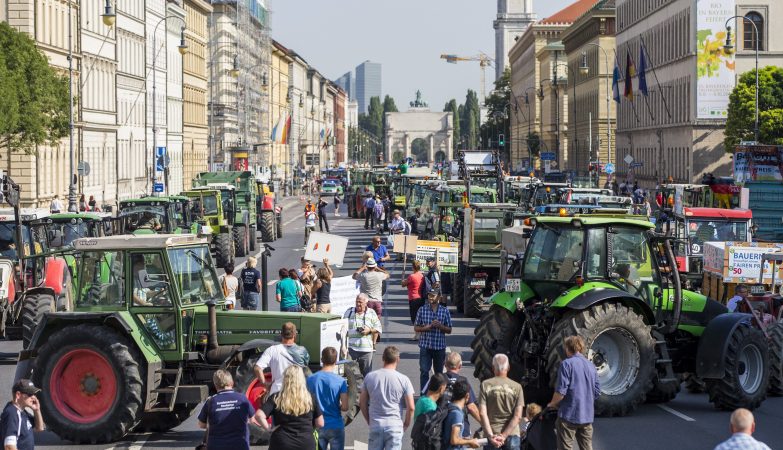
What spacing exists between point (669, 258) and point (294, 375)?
8.25 m

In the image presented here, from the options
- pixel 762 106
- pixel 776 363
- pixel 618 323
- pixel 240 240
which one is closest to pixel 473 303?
pixel 776 363

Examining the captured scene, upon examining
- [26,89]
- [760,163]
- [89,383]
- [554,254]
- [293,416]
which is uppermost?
[26,89]

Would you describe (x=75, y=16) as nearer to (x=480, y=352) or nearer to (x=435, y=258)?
(x=435, y=258)

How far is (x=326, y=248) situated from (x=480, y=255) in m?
6.95

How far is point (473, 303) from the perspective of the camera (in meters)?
31.3

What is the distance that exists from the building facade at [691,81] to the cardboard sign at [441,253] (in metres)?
53.3

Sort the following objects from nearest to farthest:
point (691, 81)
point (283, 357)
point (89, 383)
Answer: point (283, 357), point (89, 383), point (691, 81)

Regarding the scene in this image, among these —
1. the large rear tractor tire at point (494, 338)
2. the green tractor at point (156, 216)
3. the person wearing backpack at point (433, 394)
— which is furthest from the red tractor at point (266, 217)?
the person wearing backpack at point (433, 394)

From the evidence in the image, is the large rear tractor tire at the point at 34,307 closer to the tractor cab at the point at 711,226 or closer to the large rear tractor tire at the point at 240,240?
the tractor cab at the point at 711,226

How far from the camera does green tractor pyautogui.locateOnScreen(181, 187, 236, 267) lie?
4225 centimetres

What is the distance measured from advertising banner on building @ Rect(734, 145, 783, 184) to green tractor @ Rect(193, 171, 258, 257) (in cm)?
1668

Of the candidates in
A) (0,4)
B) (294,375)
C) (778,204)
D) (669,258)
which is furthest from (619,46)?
(294,375)

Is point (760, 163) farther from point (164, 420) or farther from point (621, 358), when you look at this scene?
point (164, 420)

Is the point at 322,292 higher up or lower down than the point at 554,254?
lower down
